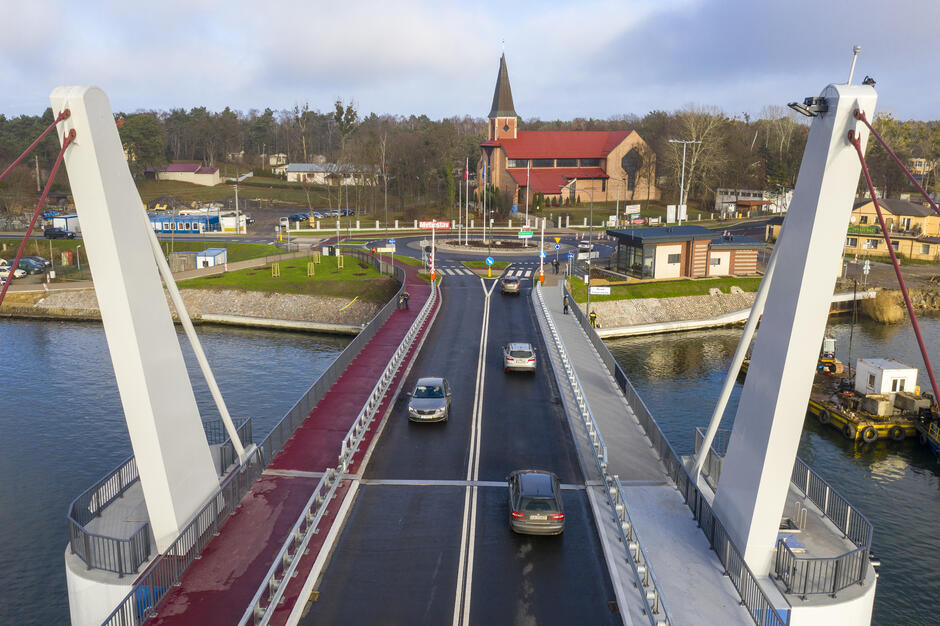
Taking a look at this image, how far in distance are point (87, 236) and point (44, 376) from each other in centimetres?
3774

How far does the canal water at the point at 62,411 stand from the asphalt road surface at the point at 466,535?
11.1 metres

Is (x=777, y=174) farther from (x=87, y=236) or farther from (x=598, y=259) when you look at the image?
(x=87, y=236)

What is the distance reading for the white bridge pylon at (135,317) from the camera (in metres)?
16.2

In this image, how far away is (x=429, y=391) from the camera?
30.8m

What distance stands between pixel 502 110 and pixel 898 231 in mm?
67764

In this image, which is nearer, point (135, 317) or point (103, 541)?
point (135, 317)

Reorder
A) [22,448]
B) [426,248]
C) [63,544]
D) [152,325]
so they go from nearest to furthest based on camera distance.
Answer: [152,325], [63,544], [22,448], [426,248]

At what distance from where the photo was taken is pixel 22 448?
36.1 meters

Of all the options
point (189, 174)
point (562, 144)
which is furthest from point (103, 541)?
point (189, 174)

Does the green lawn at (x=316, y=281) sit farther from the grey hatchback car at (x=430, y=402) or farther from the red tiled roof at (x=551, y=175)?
Result: the red tiled roof at (x=551, y=175)

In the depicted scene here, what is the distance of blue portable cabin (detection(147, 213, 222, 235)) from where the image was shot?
102 meters

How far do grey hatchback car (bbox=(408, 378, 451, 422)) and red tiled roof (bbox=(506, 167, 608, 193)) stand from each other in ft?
316

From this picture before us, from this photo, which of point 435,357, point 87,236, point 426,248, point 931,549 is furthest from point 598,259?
point 87,236

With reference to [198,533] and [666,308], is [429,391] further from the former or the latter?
[666,308]
